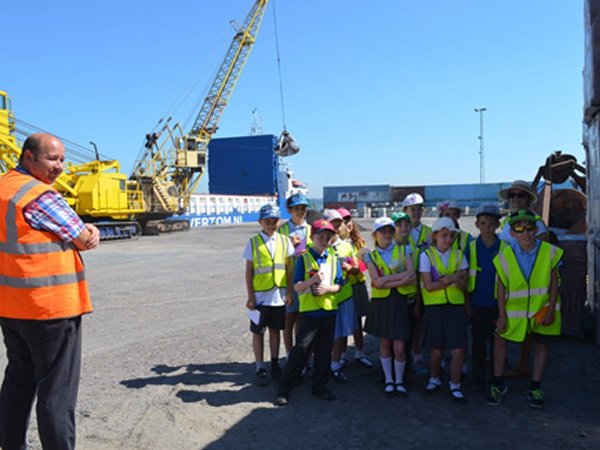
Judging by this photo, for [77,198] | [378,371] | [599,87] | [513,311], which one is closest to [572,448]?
Result: [513,311]

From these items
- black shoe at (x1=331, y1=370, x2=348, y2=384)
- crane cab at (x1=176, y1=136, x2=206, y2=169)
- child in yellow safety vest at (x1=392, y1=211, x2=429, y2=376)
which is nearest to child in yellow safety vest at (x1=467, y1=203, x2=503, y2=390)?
child in yellow safety vest at (x1=392, y1=211, x2=429, y2=376)

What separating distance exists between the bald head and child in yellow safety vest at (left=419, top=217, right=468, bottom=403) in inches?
113

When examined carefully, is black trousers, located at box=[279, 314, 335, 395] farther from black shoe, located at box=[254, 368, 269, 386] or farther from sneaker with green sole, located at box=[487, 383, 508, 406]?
sneaker with green sole, located at box=[487, 383, 508, 406]

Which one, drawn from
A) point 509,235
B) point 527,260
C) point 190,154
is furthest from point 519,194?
point 190,154

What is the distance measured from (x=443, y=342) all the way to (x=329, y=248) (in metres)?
1.25

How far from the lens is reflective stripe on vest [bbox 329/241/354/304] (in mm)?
4336

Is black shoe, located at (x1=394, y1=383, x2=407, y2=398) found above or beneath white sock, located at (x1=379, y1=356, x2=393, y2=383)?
beneath

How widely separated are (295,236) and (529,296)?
84.5 inches

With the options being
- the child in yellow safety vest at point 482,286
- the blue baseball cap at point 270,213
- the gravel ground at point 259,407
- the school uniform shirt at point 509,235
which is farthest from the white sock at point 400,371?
the blue baseball cap at point 270,213

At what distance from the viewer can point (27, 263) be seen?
102 inches

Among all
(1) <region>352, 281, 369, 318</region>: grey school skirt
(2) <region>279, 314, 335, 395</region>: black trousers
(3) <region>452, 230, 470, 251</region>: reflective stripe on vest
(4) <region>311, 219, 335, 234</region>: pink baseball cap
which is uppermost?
(4) <region>311, 219, 335, 234</region>: pink baseball cap

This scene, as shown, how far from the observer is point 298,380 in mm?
4215

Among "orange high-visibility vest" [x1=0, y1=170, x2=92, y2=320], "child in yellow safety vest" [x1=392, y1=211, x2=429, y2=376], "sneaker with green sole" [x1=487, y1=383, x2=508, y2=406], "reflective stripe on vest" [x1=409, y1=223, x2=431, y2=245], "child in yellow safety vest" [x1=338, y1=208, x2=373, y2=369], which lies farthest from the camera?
"reflective stripe on vest" [x1=409, y1=223, x2=431, y2=245]

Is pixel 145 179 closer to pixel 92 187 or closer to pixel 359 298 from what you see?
pixel 92 187
